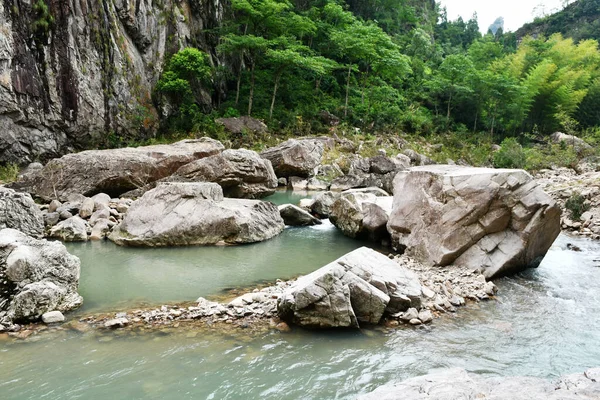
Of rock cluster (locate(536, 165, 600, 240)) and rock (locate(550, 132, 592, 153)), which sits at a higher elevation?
rock (locate(550, 132, 592, 153))

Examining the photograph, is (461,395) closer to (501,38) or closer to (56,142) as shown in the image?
(56,142)

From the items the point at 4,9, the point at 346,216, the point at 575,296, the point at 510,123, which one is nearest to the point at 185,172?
the point at 346,216

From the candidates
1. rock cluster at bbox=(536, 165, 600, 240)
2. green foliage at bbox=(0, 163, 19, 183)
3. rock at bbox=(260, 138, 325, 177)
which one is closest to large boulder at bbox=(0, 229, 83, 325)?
green foliage at bbox=(0, 163, 19, 183)

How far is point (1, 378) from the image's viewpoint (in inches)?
168

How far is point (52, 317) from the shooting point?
5.60 m

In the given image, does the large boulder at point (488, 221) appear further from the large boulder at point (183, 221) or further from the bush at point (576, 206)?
the bush at point (576, 206)

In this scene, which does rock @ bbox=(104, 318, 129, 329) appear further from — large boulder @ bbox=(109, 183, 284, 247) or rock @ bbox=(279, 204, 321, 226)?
rock @ bbox=(279, 204, 321, 226)

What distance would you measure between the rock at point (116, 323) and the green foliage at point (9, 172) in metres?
12.8

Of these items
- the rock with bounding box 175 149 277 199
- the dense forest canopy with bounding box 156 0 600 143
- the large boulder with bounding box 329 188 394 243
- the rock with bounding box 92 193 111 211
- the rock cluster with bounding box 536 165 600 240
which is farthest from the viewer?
the dense forest canopy with bounding box 156 0 600 143

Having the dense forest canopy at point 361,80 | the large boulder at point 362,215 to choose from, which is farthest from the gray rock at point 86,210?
the dense forest canopy at point 361,80

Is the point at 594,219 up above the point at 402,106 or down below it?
below

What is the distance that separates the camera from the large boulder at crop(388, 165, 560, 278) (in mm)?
7797

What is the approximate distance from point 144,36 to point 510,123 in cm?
3046

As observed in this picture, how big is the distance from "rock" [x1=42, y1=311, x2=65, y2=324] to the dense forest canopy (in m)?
19.2
